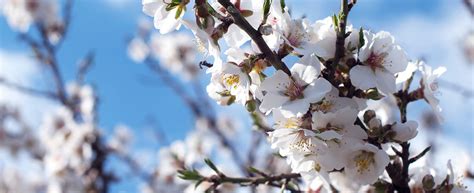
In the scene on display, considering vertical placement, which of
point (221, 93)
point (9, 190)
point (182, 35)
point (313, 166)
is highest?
point (221, 93)

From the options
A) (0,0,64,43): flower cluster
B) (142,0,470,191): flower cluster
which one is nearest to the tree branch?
(142,0,470,191): flower cluster

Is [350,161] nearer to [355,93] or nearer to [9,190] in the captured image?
[355,93]

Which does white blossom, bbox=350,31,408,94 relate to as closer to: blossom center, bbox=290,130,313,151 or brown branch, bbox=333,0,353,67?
brown branch, bbox=333,0,353,67

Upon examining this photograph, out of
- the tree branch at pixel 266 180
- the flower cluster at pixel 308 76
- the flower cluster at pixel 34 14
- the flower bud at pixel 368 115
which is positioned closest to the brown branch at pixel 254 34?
the flower cluster at pixel 308 76

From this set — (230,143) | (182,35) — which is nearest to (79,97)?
(230,143)

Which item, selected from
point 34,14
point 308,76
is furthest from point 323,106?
point 34,14

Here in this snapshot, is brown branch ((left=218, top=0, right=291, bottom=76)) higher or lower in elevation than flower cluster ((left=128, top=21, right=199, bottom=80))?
higher

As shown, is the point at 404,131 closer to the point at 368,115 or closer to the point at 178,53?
the point at 368,115
